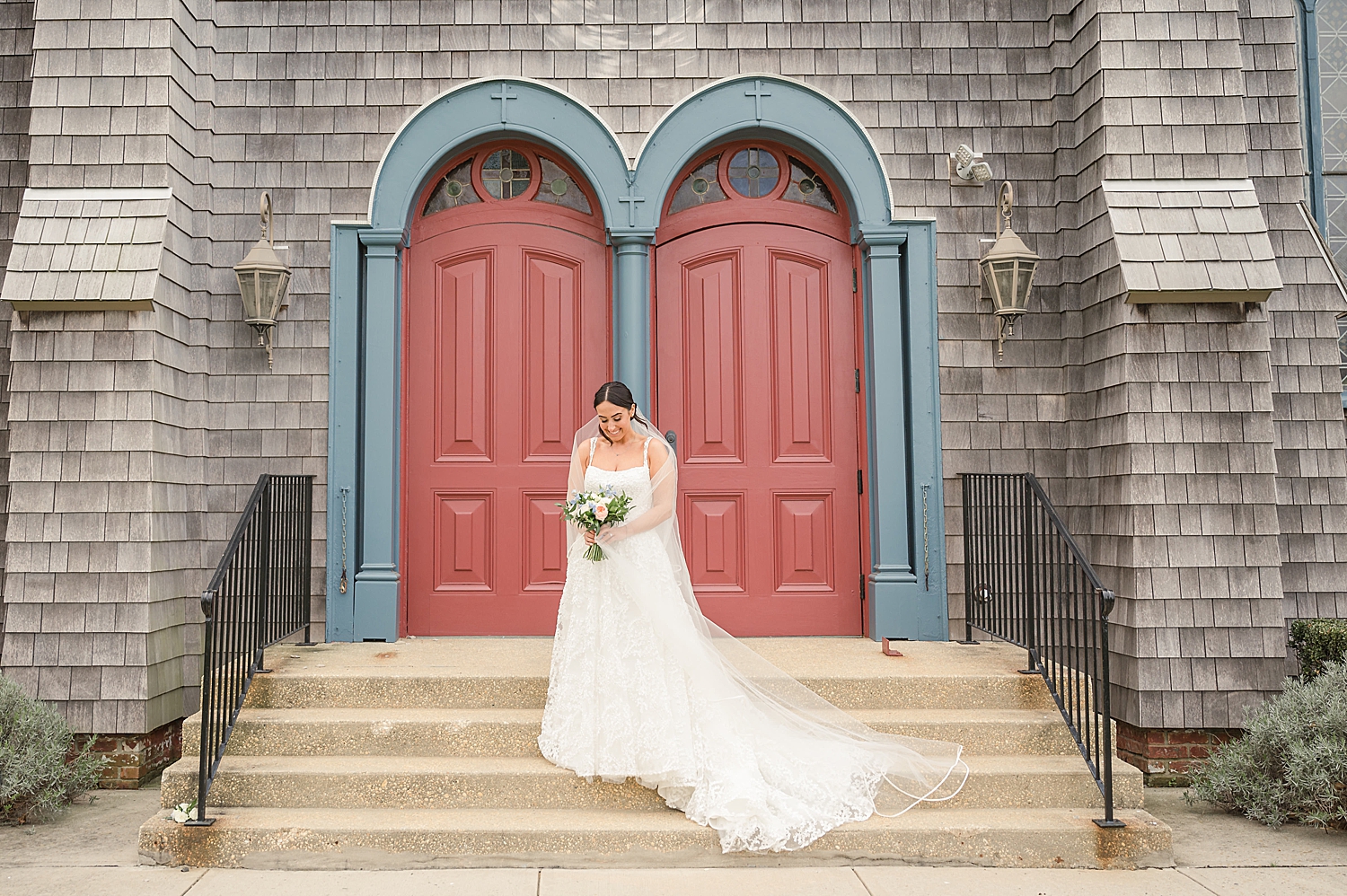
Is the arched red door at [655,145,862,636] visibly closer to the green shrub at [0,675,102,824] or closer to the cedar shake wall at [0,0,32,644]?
the green shrub at [0,675,102,824]

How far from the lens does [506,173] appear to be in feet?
19.9

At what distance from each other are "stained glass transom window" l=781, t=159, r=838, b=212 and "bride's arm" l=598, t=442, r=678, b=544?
229 cm

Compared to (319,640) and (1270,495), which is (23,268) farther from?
(1270,495)

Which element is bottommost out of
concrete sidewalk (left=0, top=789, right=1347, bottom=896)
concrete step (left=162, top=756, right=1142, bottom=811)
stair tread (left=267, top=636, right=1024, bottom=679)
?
concrete sidewalk (left=0, top=789, right=1347, bottom=896)

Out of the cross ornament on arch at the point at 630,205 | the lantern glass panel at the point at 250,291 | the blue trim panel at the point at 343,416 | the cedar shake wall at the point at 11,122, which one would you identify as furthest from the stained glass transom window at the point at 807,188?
the cedar shake wall at the point at 11,122

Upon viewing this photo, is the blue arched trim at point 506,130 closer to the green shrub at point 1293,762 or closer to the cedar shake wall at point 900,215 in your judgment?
the cedar shake wall at point 900,215

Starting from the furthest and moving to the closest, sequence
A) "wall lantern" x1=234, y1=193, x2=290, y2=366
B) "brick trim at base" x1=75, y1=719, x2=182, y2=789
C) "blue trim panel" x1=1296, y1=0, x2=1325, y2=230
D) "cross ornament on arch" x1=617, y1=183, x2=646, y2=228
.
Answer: "blue trim panel" x1=1296, y1=0, x2=1325, y2=230
"cross ornament on arch" x1=617, y1=183, x2=646, y2=228
"wall lantern" x1=234, y1=193, x2=290, y2=366
"brick trim at base" x1=75, y1=719, x2=182, y2=789

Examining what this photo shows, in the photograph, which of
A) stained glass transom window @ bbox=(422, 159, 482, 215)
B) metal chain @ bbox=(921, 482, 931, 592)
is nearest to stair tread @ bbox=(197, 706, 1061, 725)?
metal chain @ bbox=(921, 482, 931, 592)

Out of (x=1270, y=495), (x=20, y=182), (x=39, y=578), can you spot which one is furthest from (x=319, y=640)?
(x=1270, y=495)

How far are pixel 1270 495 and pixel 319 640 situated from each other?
17.1 ft

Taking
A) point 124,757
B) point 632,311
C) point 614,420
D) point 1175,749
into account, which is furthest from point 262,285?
point 1175,749

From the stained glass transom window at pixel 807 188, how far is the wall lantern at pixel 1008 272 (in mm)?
1010

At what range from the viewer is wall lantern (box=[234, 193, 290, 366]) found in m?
5.56

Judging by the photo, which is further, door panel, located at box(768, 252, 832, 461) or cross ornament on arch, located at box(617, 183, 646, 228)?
door panel, located at box(768, 252, 832, 461)
